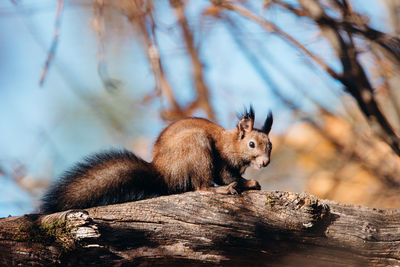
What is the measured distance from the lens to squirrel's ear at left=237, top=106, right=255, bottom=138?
4.69m

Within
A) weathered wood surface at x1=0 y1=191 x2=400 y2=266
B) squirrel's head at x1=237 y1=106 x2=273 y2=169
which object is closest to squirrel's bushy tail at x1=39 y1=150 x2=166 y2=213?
weathered wood surface at x1=0 y1=191 x2=400 y2=266

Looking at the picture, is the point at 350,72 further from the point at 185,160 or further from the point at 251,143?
the point at 185,160

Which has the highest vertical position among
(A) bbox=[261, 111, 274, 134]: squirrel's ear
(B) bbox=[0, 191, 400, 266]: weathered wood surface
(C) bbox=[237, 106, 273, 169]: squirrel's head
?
(A) bbox=[261, 111, 274, 134]: squirrel's ear

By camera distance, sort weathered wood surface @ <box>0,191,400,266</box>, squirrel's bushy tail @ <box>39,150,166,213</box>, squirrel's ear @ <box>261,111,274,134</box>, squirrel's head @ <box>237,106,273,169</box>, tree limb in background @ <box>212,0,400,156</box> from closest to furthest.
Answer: weathered wood surface @ <box>0,191,400,266</box> < squirrel's bushy tail @ <box>39,150,166,213</box> < tree limb in background @ <box>212,0,400,156</box> < squirrel's head @ <box>237,106,273,169</box> < squirrel's ear @ <box>261,111,274,134</box>

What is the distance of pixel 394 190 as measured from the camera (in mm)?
5059

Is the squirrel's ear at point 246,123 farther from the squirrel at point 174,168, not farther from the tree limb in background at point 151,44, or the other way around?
the tree limb in background at point 151,44

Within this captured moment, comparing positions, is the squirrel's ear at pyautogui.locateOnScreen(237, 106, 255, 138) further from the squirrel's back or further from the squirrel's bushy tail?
the squirrel's bushy tail

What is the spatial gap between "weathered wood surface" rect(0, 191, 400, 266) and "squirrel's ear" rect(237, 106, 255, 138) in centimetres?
121

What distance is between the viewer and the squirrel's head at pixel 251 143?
182 inches

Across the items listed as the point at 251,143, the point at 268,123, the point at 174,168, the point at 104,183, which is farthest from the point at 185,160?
the point at 268,123

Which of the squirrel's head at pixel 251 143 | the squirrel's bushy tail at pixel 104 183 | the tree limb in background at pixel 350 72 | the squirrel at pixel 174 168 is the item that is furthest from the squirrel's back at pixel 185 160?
the tree limb in background at pixel 350 72

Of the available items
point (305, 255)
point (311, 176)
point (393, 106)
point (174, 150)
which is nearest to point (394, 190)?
point (393, 106)

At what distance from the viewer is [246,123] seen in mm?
4727

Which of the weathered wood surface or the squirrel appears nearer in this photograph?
the weathered wood surface
